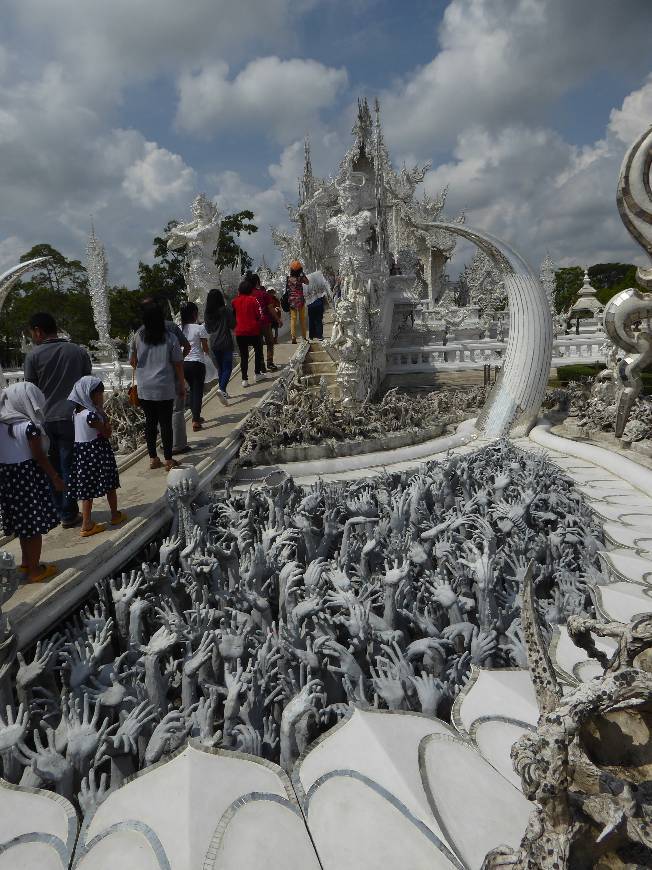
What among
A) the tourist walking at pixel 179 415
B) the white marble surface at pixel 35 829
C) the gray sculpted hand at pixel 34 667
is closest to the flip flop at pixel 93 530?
the gray sculpted hand at pixel 34 667

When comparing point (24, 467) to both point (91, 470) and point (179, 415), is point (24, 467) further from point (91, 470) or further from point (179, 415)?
point (179, 415)

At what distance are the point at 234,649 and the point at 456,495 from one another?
118 inches

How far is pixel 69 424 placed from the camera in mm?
4406

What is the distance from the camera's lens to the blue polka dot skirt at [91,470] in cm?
411

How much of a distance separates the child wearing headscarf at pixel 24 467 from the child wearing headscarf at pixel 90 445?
1.65 feet

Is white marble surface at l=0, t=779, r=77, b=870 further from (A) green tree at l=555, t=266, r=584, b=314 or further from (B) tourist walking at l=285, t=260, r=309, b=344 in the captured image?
(A) green tree at l=555, t=266, r=584, b=314

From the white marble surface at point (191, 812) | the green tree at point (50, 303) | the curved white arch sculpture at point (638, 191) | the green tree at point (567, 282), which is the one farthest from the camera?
the green tree at point (567, 282)

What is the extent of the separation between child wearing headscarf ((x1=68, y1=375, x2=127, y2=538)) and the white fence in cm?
1013

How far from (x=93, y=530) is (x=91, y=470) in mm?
518

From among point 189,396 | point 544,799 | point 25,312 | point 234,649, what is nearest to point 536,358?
point 189,396

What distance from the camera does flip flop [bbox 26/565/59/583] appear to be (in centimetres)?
Result: 362

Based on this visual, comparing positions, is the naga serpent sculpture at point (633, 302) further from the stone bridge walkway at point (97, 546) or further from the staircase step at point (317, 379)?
the stone bridge walkway at point (97, 546)

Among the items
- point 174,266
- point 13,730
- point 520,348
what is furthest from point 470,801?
point 174,266

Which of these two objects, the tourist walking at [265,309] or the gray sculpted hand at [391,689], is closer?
the gray sculpted hand at [391,689]
